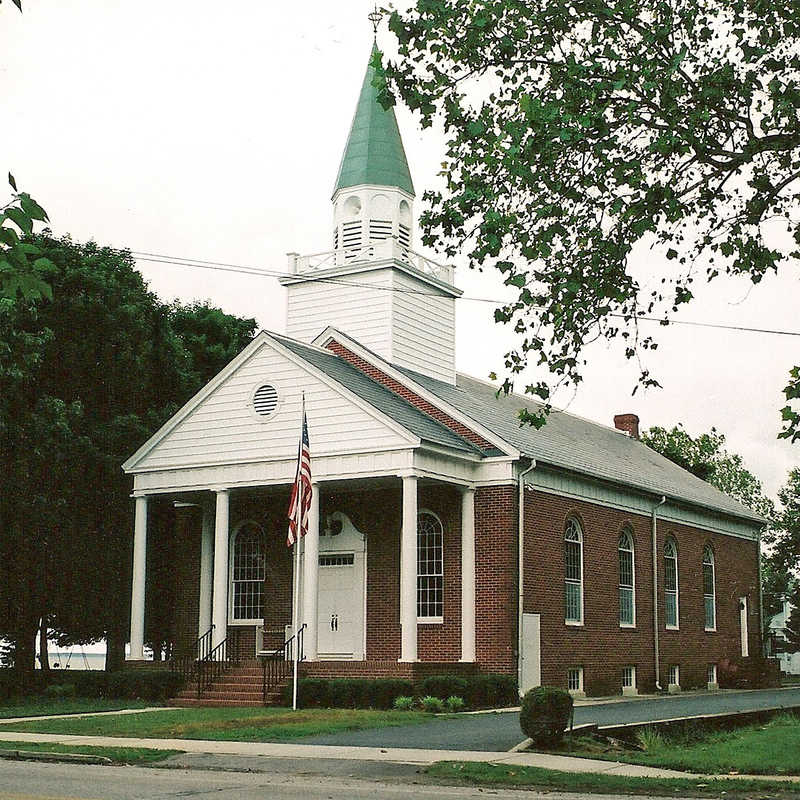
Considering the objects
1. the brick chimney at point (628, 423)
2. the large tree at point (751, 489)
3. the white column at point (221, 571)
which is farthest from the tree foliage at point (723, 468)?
the white column at point (221, 571)

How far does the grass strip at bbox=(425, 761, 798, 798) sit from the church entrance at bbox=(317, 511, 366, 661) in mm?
16455

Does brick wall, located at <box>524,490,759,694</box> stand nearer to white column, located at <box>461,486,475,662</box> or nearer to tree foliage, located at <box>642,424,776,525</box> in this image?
white column, located at <box>461,486,475,662</box>

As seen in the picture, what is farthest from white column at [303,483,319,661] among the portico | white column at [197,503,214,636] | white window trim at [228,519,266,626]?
white column at [197,503,214,636]

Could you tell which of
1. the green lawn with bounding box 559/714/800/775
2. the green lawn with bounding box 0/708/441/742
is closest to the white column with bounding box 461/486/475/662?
the green lawn with bounding box 0/708/441/742

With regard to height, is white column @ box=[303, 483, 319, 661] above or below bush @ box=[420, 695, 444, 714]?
above

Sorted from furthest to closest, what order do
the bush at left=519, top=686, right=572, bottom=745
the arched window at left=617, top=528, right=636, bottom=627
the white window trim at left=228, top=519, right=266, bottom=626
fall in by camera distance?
1. the arched window at left=617, top=528, right=636, bottom=627
2. the white window trim at left=228, top=519, right=266, bottom=626
3. the bush at left=519, top=686, right=572, bottom=745

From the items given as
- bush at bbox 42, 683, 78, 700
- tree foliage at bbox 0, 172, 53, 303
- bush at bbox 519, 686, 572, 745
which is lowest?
bush at bbox 42, 683, 78, 700

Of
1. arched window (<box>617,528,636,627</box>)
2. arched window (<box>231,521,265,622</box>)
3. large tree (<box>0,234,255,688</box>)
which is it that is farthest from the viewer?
arched window (<box>617,528,636,627</box>)

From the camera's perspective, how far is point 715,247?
16484mm

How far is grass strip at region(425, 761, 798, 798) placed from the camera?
13.0 meters

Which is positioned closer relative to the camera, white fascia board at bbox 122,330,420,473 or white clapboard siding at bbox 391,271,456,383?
white fascia board at bbox 122,330,420,473

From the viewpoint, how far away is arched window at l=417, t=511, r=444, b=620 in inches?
1192

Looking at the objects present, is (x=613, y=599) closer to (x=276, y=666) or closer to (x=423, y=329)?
(x=423, y=329)

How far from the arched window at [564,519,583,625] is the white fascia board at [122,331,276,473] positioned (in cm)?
916
